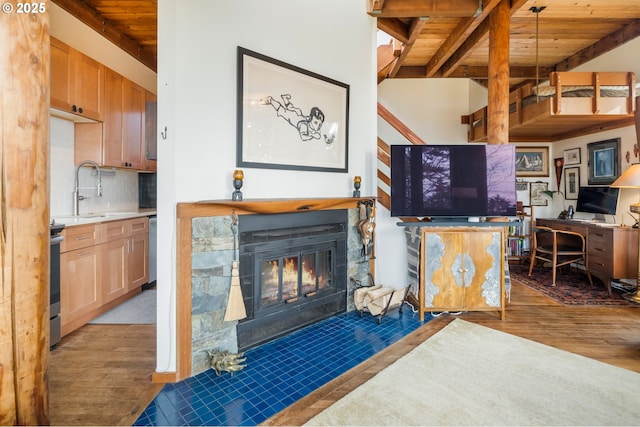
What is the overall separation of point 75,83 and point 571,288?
583 centimetres

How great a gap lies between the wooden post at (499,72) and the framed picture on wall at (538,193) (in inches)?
108

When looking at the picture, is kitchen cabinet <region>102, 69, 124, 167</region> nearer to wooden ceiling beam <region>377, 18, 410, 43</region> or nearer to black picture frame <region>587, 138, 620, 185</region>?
wooden ceiling beam <region>377, 18, 410, 43</region>

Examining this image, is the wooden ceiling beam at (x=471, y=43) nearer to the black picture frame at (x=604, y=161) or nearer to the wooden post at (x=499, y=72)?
the wooden post at (x=499, y=72)

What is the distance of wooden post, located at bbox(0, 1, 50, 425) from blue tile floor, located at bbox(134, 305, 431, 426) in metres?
0.84

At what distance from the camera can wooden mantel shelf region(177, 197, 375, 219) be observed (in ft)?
6.93

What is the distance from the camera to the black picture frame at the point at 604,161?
165 inches

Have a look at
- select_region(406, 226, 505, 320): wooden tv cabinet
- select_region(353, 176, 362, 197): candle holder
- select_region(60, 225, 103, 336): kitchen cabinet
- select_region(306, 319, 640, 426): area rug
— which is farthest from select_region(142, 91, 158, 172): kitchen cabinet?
select_region(306, 319, 640, 426): area rug

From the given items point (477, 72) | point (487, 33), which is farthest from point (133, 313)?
point (477, 72)

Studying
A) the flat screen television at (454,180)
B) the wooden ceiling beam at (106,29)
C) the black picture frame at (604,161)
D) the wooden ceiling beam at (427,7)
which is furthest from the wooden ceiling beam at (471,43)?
the wooden ceiling beam at (106,29)

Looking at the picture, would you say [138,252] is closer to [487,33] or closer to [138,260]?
[138,260]

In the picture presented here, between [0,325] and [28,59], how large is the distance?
813 millimetres

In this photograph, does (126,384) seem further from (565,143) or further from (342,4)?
(565,143)

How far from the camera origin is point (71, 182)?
11.0 ft

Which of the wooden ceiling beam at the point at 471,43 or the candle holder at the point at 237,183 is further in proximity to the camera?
the wooden ceiling beam at the point at 471,43
